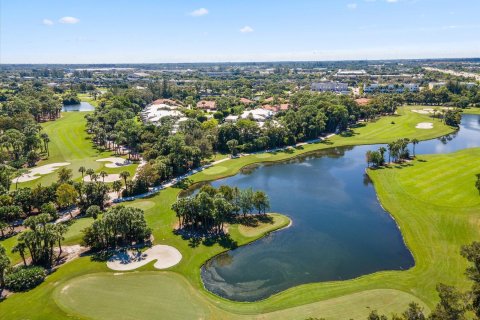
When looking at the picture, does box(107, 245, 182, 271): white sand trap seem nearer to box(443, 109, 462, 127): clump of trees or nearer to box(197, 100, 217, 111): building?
box(197, 100, 217, 111): building

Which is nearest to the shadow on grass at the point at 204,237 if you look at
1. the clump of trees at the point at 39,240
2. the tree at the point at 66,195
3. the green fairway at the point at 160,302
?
the green fairway at the point at 160,302

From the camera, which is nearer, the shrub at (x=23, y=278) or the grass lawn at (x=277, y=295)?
the grass lawn at (x=277, y=295)

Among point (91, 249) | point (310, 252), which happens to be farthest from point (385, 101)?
point (91, 249)

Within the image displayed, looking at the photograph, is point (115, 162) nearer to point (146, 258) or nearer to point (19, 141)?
point (19, 141)

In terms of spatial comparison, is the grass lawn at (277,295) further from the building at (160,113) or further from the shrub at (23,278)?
the building at (160,113)

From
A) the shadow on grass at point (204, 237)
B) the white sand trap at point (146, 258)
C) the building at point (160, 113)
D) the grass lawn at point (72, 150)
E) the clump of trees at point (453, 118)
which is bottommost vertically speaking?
the white sand trap at point (146, 258)

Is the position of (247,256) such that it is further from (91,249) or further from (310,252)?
(91,249)

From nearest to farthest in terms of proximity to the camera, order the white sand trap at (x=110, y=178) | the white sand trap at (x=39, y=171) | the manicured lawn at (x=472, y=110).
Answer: the white sand trap at (x=110, y=178) < the white sand trap at (x=39, y=171) < the manicured lawn at (x=472, y=110)

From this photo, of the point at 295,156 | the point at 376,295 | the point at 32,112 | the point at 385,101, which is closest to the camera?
the point at 376,295

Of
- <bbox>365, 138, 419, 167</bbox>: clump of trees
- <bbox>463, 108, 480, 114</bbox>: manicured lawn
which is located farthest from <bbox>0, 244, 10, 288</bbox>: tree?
<bbox>463, 108, 480, 114</bbox>: manicured lawn
